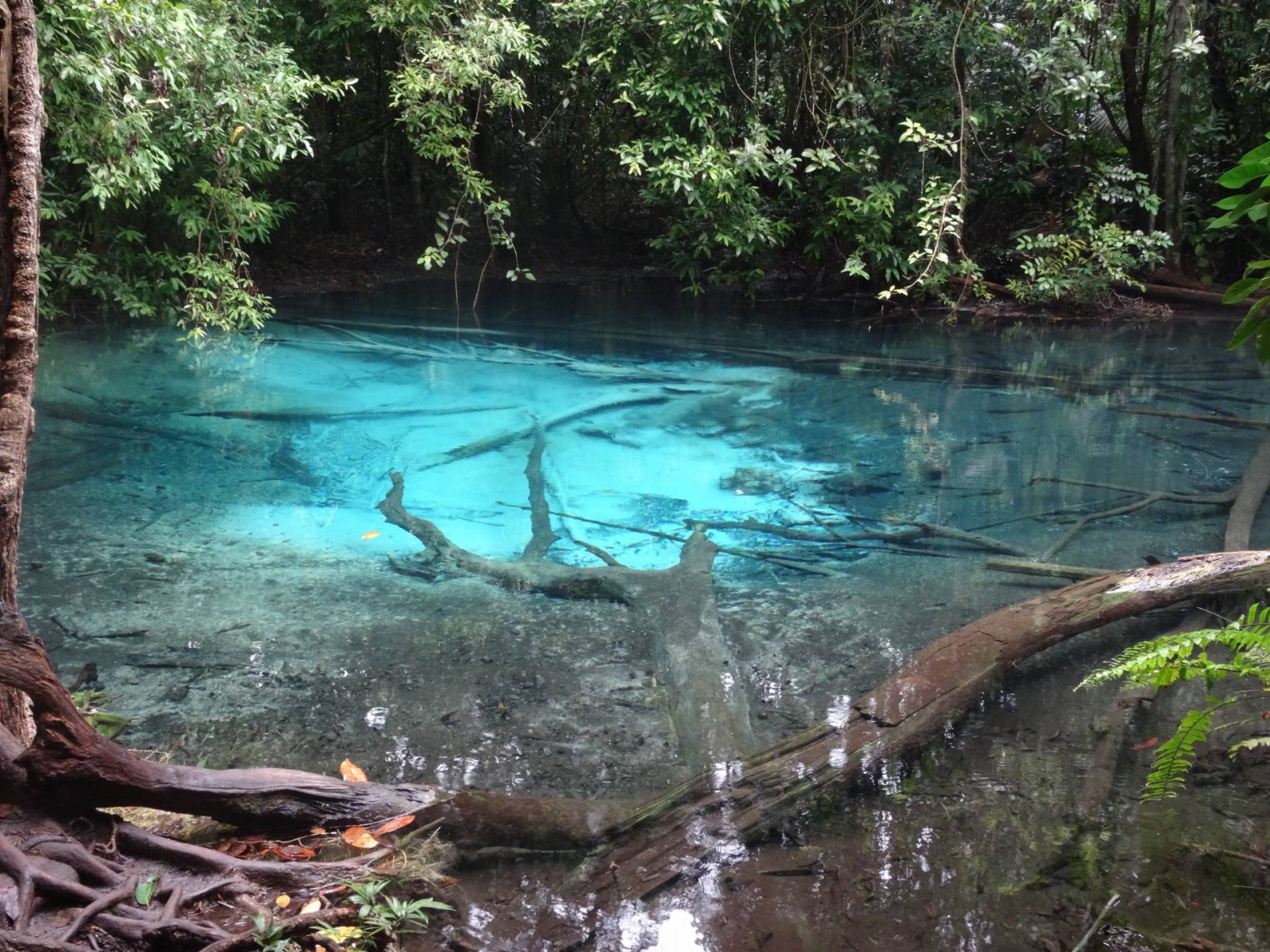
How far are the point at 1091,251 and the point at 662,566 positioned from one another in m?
8.27

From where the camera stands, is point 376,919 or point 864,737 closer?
point 376,919

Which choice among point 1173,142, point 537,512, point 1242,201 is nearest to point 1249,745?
point 1242,201

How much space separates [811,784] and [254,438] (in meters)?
4.63

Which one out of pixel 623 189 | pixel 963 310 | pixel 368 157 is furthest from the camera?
pixel 623 189

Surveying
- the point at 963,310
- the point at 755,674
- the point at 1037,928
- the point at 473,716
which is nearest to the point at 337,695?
the point at 473,716

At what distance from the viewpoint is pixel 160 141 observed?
6418 millimetres

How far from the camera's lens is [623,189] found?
1460 cm

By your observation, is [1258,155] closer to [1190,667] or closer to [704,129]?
[1190,667]

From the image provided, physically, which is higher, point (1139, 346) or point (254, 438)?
point (1139, 346)

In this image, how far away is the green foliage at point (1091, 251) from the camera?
9.95 m

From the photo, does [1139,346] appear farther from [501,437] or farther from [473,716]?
[473,716]

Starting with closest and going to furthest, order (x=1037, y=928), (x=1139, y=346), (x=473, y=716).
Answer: (x=1037, y=928) < (x=473, y=716) < (x=1139, y=346)

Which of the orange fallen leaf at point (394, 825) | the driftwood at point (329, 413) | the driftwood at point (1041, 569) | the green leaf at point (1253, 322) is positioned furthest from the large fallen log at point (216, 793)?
the driftwood at point (329, 413)

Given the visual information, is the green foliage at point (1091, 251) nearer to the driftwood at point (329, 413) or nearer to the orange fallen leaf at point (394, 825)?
the driftwood at point (329, 413)
